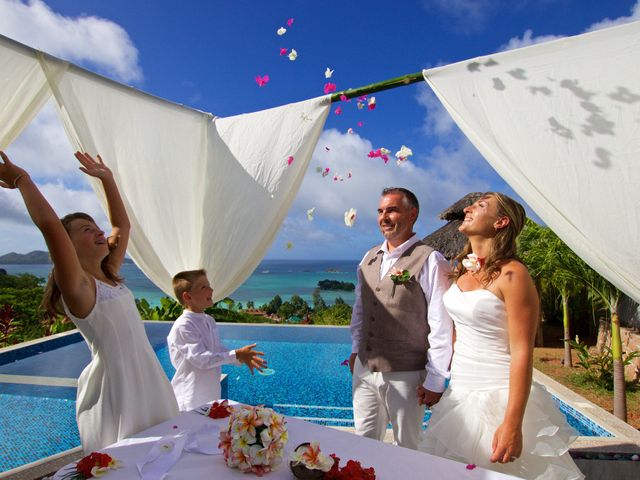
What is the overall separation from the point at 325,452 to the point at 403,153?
1.71 meters

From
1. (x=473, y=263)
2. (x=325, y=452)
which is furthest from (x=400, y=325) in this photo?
(x=325, y=452)

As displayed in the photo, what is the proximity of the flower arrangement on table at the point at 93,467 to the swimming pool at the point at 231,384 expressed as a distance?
9.00 feet

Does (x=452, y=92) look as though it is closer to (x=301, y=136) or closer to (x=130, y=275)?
(x=301, y=136)

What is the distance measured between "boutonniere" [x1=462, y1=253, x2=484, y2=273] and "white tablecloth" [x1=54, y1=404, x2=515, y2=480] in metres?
0.76

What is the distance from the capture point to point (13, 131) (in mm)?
2240

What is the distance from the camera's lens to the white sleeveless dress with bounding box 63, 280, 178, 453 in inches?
61.2

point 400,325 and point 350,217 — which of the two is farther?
point 350,217

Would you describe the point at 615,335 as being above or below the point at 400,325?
below

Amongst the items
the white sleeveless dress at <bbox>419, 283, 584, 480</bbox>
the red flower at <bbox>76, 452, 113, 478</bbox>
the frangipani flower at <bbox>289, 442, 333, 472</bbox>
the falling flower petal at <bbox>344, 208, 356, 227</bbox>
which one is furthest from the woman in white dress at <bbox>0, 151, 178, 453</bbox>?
the falling flower petal at <bbox>344, 208, 356, 227</bbox>

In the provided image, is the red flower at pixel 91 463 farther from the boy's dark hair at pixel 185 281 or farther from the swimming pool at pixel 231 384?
the swimming pool at pixel 231 384

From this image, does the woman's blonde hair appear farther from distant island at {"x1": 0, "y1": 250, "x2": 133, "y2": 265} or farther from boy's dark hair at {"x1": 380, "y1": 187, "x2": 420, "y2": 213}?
distant island at {"x1": 0, "y1": 250, "x2": 133, "y2": 265}

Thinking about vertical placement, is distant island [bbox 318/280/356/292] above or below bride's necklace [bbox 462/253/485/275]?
below

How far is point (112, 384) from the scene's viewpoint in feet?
5.15

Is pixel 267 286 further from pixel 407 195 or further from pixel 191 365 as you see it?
pixel 407 195
